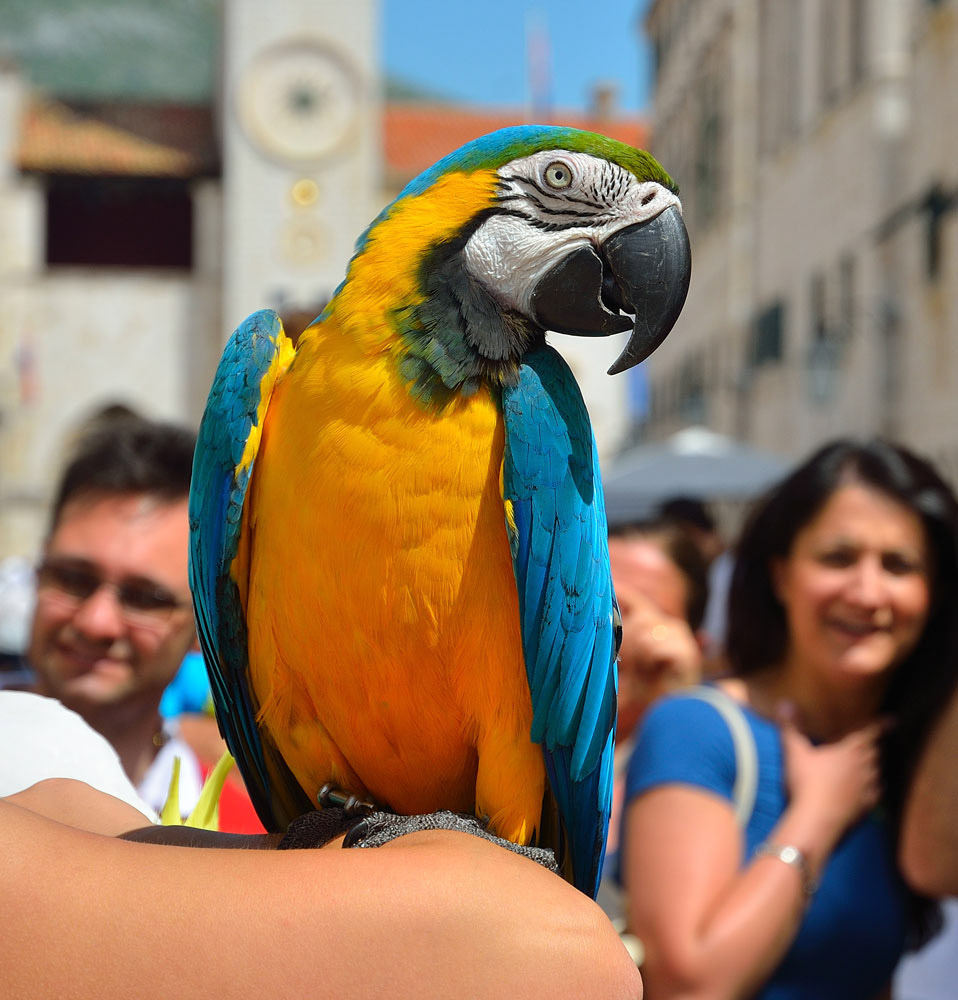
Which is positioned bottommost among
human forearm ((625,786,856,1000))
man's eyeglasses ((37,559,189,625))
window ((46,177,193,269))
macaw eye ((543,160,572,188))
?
human forearm ((625,786,856,1000))

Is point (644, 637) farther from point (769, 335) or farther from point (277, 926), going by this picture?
point (769, 335)

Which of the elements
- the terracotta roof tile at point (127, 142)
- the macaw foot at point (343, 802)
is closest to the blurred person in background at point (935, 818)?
the macaw foot at point (343, 802)

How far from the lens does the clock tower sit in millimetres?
22938

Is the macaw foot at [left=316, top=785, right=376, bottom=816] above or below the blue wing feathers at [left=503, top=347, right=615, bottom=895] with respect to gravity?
below

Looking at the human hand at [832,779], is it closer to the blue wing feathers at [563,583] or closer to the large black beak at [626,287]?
the blue wing feathers at [563,583]

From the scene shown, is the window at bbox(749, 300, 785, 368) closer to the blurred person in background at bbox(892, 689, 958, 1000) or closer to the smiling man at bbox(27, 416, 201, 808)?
the blurred person in background at bbox(892, 689, 958, 1000)

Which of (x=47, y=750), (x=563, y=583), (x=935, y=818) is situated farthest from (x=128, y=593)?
(x=935, y=818)

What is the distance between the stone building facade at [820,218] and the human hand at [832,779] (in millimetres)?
6360

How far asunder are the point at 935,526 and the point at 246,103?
22954mm

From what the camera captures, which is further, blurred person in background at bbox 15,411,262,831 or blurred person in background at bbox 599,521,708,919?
blurred person in background at bbox 599,521,708,919

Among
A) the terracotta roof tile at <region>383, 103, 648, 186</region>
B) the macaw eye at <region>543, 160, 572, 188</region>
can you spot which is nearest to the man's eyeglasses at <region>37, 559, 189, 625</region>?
the macaw eye at <region>543, 160, 572, 188</region>

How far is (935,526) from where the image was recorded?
99.1 inches

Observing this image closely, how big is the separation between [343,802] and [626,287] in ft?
2.15

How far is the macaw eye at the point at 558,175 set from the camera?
133 centimetres
